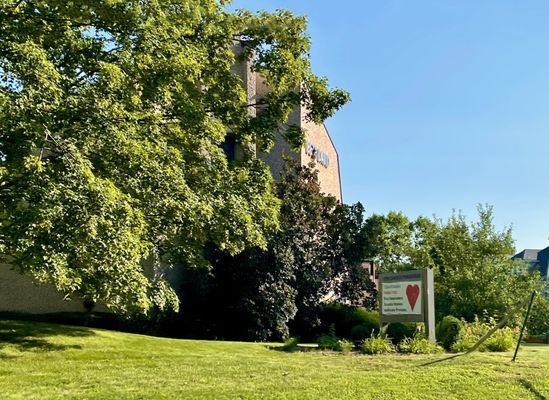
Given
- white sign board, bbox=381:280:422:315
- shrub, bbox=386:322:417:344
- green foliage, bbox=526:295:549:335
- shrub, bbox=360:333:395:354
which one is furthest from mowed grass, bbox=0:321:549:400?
green foliage, bbox=526:295:549:335

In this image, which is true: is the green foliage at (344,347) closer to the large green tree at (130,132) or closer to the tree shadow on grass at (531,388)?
the large green tree at (130,132)

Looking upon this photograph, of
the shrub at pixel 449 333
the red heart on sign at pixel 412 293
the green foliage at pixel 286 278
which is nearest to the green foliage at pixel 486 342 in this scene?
the shrub at pixel 449 333

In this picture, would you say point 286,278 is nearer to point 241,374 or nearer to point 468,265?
point 241,374

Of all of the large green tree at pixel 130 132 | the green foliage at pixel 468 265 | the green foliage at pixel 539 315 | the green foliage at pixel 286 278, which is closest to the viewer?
the large green tree at pixel 130 132

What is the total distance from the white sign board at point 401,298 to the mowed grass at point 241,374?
2394 millimetres

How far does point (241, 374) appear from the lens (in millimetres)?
10930

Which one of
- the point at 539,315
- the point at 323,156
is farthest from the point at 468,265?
the point at 323,156

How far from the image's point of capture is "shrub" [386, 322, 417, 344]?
51.8 feet

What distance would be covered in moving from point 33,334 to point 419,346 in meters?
10.2

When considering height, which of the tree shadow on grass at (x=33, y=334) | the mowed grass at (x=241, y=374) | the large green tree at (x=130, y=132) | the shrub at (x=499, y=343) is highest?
the large green tree at (x=130, y=132)

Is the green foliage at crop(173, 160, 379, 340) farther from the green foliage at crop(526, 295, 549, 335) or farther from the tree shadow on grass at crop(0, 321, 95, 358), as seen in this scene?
the green foliage at crop(526, 295, 549, 335)

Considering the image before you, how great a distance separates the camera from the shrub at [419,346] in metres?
14.0

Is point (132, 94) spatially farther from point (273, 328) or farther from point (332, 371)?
point (273, 328)

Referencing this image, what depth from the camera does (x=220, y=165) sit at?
1675cm
